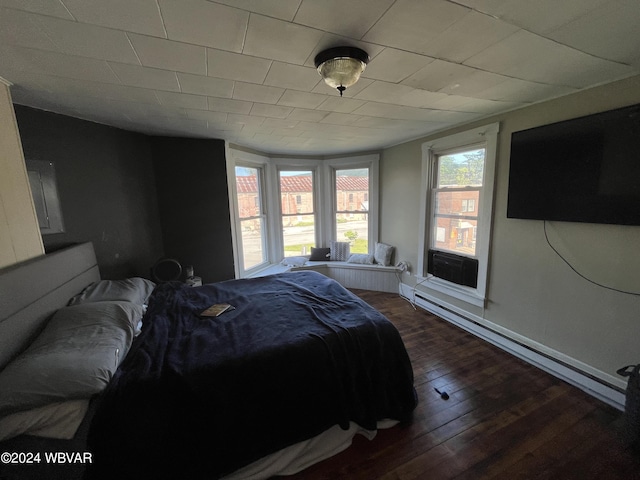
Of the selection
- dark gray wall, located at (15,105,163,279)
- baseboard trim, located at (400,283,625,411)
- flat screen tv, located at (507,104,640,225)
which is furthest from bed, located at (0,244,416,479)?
flat screen tv, located at (507,104,640,225)

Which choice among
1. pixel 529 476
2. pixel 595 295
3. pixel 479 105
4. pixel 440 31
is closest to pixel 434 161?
pixel 479 105

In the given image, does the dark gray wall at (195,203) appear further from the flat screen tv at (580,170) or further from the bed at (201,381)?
the flat screen tv at (580,170)

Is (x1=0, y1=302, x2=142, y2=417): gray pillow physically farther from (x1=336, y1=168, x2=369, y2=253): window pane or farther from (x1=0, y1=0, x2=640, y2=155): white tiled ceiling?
(x1=336, y1=168, x2=369, y2=253): window pane

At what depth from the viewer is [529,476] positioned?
1.33m

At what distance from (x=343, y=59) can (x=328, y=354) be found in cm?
167

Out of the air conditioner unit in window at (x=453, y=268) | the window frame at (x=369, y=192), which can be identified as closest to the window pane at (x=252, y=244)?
the window frame at (x=369, y=192)

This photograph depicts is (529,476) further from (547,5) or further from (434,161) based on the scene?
(434,161)

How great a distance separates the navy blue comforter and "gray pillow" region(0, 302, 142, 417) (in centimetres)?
9

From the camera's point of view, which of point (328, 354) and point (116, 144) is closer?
point (328, 354)

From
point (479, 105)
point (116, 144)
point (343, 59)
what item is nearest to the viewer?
point (343, 59)

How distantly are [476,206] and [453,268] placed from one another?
775mm

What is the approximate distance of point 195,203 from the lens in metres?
3.09

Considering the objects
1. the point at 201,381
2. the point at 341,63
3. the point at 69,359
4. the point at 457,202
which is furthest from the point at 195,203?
the point at 457,202

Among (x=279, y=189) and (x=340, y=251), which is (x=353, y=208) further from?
(x=279, y=189)
